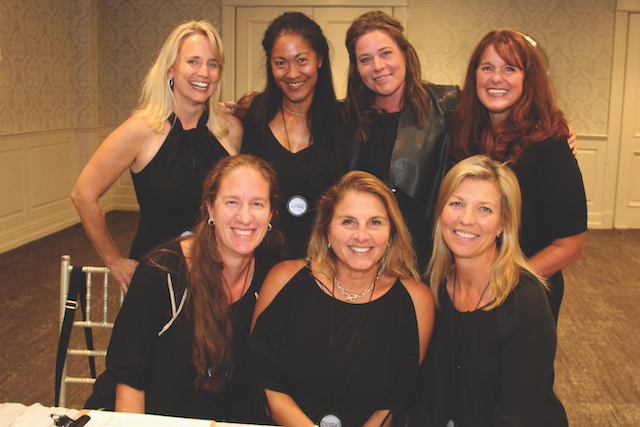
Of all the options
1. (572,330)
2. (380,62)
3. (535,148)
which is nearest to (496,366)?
(535,148)

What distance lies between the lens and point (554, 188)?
1894 mm

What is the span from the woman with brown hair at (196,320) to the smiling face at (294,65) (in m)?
0.63

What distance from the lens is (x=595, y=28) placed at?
6.38m

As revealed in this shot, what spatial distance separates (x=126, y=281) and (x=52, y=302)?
7.48ft

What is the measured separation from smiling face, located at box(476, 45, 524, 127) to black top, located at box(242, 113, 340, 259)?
0.67 m

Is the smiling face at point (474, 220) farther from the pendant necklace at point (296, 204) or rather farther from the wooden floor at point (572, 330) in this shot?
the wooden floor at point (572, 330)

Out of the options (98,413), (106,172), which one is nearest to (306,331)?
(98,413)

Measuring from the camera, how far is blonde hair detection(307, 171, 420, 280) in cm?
178

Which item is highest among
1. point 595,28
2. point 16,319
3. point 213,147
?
point 595,28

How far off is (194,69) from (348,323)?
117 cm

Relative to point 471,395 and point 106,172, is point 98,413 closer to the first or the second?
point 471,395

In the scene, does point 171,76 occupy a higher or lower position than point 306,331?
higher

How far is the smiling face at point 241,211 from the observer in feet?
5.63

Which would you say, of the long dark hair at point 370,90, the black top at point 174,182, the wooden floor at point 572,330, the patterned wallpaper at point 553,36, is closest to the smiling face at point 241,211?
the black top at point 174,182
